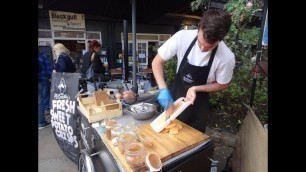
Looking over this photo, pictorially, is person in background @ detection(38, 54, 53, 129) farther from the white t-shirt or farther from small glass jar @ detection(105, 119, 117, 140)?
the white t-shirt

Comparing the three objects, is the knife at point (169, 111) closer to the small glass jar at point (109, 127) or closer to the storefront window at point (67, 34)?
the small glass jar at point (109, 127)

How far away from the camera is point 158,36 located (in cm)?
1066

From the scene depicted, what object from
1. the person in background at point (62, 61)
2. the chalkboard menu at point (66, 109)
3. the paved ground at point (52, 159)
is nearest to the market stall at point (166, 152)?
the chalkboard menu at point (66, 109)

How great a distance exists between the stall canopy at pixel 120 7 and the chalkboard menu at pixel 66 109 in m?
0.95

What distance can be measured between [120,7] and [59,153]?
2.60 meters

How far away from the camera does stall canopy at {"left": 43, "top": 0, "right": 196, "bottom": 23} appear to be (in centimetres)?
249

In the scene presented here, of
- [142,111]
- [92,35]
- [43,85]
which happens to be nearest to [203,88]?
[142,111]

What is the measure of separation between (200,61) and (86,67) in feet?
10.9

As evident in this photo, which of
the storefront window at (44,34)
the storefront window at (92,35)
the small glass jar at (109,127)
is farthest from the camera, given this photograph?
the storefront window at (92,35)

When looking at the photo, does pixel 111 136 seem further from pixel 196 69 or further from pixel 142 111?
pixel 196 69

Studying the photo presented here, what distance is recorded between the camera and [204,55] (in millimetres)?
1742

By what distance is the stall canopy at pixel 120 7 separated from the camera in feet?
8.17

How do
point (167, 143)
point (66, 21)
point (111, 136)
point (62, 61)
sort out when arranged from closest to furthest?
point (167, 143) < point (111, 136) < point (62, 61) < point (66, 21)
